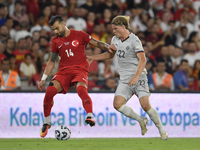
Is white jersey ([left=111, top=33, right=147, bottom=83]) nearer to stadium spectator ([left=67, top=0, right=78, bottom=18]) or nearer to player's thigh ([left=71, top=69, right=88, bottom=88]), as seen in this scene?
player's thigh ([left=71, top=69, right=88, bottom=88])

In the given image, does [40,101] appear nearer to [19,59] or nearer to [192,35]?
[19,59]

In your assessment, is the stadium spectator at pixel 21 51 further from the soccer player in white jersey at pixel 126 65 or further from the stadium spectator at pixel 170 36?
A: the stadium spectator at pixel 170 36

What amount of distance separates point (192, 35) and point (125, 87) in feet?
18.3

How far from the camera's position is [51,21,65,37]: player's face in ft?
20.4

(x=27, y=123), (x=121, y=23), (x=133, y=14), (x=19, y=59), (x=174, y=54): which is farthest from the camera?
(x=133, y=14)

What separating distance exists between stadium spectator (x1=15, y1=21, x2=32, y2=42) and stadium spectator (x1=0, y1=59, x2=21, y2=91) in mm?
1639

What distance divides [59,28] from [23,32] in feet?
14.6

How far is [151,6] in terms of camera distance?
12.3 meters

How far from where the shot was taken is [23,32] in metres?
10.4

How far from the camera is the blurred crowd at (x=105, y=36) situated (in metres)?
9.25

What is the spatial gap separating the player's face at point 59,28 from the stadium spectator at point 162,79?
3682mm

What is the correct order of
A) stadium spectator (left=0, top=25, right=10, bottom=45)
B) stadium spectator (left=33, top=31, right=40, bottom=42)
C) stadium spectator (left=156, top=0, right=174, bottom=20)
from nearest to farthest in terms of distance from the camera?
stadium spectator (left=0, top=25, right=10, bottom=45)
stadium spectator (left=33, top=31, right=40, bottom=42)
stadium spectator (left=156, top=0, right=174, bottom=20)

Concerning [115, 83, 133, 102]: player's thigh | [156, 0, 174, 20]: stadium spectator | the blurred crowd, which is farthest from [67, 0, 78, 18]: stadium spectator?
[115, 83, 133, 102]: player's thigh

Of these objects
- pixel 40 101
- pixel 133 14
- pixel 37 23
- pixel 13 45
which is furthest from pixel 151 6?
pixel 40 101
